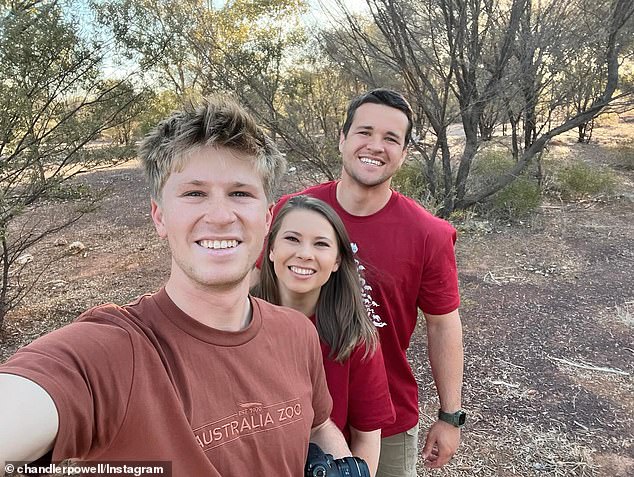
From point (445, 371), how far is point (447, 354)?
0.25ft

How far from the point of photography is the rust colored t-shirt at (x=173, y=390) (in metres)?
0.76

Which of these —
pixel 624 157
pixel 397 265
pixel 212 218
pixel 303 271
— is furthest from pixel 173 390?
pixel 624 157

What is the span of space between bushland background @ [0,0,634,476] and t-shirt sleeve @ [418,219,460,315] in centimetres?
147

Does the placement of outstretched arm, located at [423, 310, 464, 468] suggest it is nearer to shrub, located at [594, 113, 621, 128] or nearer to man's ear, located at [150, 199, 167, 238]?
man's ear, located at [150, 199, 167, 238]

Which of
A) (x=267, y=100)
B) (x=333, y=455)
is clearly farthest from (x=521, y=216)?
(x=333, y=455)

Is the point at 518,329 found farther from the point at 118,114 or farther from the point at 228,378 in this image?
the point at 118,114

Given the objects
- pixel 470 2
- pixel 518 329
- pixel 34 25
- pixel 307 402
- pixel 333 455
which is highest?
pixel 470 2

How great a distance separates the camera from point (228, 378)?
3.00ft

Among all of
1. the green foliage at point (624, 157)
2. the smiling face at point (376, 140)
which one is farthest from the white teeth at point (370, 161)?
the green foliage at point (624, 157)

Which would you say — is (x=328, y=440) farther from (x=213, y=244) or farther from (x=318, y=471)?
(x=213, y=244)

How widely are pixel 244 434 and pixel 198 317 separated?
0.24m

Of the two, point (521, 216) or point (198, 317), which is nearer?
point (198, 317)

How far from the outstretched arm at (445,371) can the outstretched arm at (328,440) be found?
72cm

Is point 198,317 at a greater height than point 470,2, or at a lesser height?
lesser
